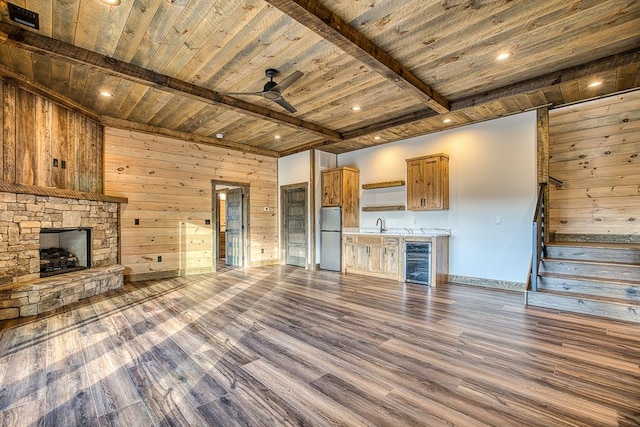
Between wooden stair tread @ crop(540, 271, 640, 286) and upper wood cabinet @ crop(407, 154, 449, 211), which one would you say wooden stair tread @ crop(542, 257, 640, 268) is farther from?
upper wood cabinet @ crop(407, 154, 449, 211)

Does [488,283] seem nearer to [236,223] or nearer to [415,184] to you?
[415,184]

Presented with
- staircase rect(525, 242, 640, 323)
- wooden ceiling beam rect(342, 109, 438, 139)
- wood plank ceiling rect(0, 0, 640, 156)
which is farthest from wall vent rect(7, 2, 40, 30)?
staircase rect(525, 242, 640, 323)

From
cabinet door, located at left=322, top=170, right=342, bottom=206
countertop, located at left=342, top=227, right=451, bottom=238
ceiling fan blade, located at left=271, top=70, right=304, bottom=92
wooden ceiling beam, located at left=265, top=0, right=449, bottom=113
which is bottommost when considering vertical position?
countertop, located at left=342, top=227, right=451, bottom=238

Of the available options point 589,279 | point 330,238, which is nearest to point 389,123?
point 330,238

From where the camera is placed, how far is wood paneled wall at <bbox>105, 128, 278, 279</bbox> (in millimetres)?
5375

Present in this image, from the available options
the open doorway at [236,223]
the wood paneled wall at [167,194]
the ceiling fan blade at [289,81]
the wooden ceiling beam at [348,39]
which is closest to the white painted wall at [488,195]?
the wooden ceiling beam at [348,39]

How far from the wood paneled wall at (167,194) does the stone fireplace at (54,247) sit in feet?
1.11

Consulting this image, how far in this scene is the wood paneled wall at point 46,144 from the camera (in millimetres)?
3615

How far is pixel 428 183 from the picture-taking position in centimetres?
536

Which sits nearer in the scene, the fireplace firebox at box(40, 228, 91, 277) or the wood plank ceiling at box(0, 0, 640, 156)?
the wood plank ceiling at box(0, 0, 640, 156)

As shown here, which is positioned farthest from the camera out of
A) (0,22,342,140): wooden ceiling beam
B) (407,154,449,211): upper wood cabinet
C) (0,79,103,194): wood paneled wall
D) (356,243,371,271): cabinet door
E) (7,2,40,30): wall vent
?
(356,243,371,271): cabinet door

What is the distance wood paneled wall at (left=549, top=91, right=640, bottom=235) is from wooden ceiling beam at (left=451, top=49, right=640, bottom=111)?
4.96ft

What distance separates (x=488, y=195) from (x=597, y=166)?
5.13ft

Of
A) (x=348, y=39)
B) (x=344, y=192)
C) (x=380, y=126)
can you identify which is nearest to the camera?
(x=348, y=39)
